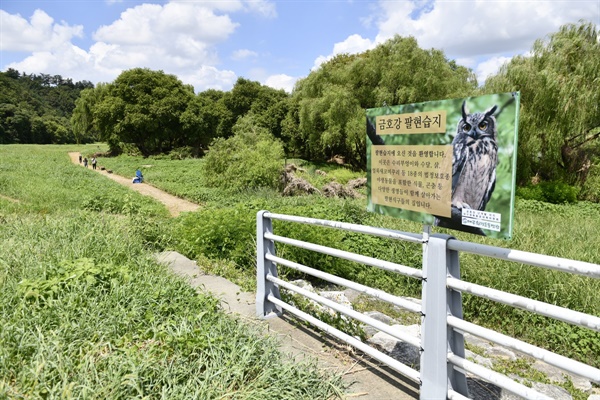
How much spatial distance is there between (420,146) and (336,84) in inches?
947

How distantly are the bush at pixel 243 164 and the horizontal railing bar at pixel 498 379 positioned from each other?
1356cm

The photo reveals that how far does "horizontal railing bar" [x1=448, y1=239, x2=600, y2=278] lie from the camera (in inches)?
61.2

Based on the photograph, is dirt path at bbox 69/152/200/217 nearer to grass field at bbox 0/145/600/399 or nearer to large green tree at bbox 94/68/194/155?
grass field at bbox 0/145/600/399

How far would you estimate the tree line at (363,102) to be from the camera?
15758 millimetres

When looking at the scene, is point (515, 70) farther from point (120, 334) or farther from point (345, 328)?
point (120, 334)

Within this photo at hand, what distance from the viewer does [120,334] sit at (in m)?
2.71

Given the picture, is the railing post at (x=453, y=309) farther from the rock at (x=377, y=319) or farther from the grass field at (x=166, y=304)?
the rock at (x=377, y=319)

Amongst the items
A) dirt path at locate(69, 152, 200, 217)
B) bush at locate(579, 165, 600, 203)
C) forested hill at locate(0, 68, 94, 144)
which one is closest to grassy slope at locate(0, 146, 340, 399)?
dirt path at locate(69, 152, 200, 217)

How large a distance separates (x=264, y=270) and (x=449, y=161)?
2066 millimetres

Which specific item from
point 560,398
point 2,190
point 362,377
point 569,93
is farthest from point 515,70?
point 2,190

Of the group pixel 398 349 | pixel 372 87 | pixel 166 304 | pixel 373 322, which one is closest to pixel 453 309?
pixel 373 322

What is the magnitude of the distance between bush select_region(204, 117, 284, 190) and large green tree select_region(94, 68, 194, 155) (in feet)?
67.3

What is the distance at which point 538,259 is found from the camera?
1720 millimetres

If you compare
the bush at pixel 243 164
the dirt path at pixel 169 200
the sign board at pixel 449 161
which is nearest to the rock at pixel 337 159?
the bush at pixel 243 164
